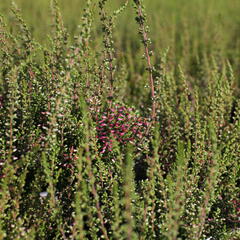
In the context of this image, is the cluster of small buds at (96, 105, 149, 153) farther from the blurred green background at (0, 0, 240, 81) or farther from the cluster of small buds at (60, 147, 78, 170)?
the blurred green background at (0, 0, 240, 81)

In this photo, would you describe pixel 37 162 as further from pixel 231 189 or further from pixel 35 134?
pixel 231 189

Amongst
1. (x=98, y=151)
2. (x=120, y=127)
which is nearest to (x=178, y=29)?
(x=120, y=127)

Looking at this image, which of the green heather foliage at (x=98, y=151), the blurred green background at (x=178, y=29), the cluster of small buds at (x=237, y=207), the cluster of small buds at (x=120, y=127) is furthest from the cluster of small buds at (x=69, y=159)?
the blurred green background at (x=178, y=29)

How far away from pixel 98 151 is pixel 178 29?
4210 mm

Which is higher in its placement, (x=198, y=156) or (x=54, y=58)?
(x=54, y=58)

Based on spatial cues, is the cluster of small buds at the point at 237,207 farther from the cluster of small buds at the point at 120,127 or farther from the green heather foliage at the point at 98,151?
the cluster of small buds at the point at 120,127

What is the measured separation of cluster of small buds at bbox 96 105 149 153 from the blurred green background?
0.93 meters

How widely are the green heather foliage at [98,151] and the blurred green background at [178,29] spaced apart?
0.90 metres

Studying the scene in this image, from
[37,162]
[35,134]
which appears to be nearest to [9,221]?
[37,162]

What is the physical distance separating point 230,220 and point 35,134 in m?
1.23

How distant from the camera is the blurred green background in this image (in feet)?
14.0

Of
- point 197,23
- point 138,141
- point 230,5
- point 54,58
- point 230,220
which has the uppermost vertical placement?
point 230,5

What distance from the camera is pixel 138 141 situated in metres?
2.25

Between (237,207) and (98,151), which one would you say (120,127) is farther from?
(237,207)
